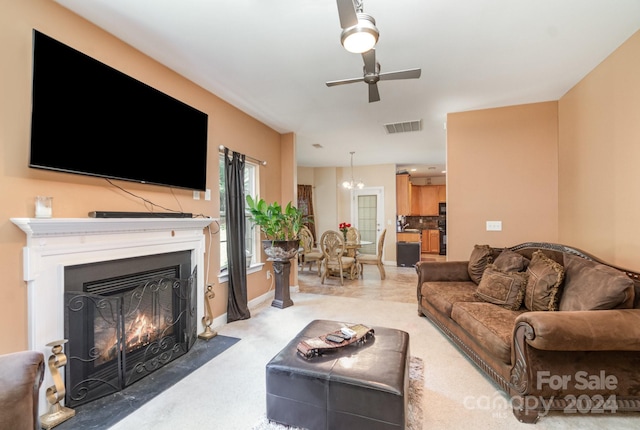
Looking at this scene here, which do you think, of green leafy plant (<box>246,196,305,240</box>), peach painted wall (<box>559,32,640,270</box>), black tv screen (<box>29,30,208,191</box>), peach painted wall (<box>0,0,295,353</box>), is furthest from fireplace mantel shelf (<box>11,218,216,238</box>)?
peach painted wall (<box>559,32,640,270</box>)

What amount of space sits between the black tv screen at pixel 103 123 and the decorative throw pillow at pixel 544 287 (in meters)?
3.34

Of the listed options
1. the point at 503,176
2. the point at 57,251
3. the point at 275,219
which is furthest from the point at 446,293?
Result: the point at 57,251

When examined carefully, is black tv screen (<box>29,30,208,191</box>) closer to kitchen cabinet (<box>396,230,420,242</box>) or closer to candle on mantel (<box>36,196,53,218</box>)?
candle on mantel (<box>36,196,53,218</box>)

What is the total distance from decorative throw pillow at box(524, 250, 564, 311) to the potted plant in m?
2.74

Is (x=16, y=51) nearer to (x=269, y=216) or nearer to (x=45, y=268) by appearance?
(x=45, y=268)

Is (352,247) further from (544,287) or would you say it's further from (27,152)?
(27,152)

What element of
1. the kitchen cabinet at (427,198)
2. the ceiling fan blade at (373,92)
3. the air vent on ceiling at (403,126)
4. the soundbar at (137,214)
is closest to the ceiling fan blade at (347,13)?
the ceiling fan blade at (373,92)

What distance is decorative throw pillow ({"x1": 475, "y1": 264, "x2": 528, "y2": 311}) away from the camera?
2.52 m

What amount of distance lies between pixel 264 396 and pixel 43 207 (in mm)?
1923

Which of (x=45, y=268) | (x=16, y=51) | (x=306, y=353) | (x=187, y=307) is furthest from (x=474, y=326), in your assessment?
(x=16, y=51)

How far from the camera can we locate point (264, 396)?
204 centimetres

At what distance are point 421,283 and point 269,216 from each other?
7.12 feet

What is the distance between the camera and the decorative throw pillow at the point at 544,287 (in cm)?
226

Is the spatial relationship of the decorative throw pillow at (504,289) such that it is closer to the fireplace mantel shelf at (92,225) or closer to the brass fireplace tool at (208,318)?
the brass fireplace tool at (208,318)
